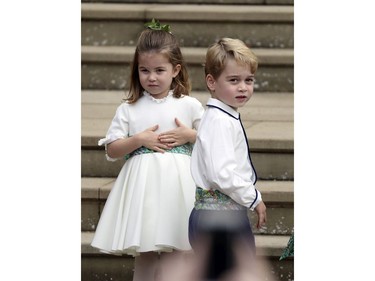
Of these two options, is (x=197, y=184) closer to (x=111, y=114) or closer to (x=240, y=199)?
(x=240, y=199)

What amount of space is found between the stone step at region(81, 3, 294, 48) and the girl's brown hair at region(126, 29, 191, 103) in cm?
246

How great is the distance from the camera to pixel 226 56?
388cm

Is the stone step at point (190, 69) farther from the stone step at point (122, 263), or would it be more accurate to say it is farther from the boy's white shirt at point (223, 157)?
the boy's white shirt at point (223, 157)

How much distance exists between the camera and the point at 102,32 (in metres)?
6.80

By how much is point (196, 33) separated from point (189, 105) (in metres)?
2.55

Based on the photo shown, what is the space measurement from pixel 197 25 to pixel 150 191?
2775mm

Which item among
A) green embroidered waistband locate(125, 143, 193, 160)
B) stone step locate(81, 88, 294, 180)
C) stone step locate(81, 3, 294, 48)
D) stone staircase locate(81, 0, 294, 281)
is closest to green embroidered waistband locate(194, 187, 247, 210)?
green embroidered waistband locate(125, 143, 193, 160)

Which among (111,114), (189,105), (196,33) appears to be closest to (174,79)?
(189,105)

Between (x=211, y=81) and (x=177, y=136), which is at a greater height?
(x=211, y=81)

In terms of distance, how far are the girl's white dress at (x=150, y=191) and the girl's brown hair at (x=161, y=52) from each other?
0.04 metres

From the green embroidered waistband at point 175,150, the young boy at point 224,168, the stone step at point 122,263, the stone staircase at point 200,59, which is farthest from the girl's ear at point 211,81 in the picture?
the stone staircase at point 200,59

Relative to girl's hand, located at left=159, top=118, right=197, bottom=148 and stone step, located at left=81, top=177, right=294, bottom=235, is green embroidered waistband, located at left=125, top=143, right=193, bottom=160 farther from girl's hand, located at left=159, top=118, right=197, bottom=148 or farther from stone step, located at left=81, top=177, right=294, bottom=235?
stone step, located at left=81, top=177, right=294, bottom=235

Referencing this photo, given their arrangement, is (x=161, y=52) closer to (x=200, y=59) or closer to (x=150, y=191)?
(x=150, y=191)

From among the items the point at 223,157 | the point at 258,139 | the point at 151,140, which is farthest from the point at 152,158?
the point at 258,139
